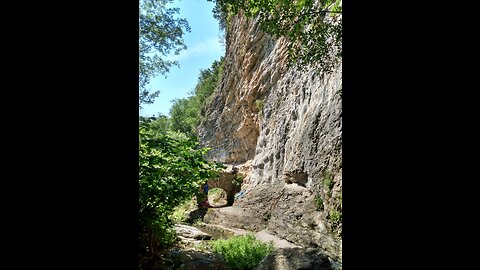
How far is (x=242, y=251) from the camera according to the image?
6.73 m

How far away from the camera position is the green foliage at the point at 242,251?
6.15 metres

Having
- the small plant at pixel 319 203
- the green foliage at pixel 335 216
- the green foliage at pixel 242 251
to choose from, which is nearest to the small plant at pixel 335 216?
the green foliage at pixel 335 216

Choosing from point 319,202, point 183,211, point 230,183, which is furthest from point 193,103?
point 319,202

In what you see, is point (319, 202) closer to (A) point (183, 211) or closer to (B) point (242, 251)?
(B) point (242, 251)

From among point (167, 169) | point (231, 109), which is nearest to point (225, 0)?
point (167, 169)

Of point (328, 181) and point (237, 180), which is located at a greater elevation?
point (328, 181)

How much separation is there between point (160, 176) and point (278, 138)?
8.30m

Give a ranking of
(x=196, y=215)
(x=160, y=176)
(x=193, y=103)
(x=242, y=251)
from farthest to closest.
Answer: (x=193, y=103) → (x=196, y=215) → (x=242, y=251) → (x=160, y=176)

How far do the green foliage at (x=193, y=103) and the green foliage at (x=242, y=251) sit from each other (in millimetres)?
19111

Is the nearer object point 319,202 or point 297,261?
point 297,261

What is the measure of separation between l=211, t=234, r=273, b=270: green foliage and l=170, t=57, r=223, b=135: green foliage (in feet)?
62.7
